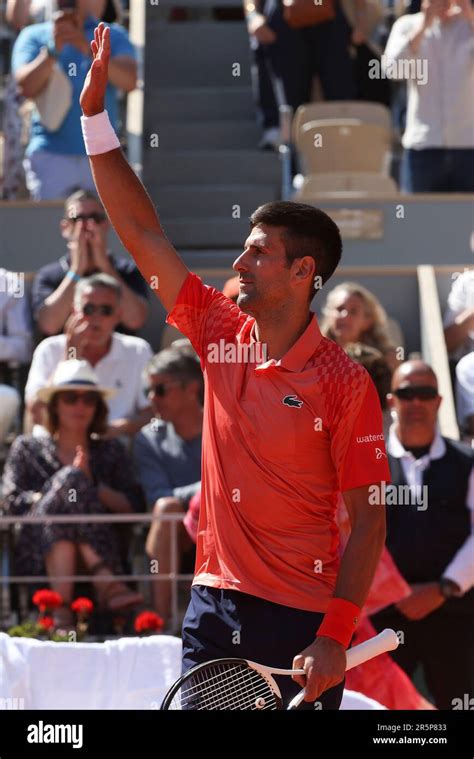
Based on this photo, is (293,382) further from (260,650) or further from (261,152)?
(261,152)

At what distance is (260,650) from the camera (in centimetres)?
370

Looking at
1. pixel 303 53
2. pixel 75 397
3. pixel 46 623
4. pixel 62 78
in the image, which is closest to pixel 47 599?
pixel 46 623

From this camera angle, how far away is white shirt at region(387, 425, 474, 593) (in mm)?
6535

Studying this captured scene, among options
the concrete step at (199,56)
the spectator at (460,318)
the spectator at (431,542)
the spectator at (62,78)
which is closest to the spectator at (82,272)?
the spectator at (62,78)

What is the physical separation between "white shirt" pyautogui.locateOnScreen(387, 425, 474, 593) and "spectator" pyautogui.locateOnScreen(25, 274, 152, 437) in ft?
4.98

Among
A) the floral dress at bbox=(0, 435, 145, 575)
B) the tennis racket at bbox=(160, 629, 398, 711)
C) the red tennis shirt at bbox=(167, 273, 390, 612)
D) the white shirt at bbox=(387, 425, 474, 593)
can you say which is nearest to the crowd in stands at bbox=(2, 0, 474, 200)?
the floral dress at bbox=(0, 435, 145, 575)

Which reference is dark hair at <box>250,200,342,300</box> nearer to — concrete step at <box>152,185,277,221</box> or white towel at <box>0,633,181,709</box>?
white towel at <box>0,633,181,709</box>

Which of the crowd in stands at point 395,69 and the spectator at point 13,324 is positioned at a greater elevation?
the crowd in stands at point 395,69

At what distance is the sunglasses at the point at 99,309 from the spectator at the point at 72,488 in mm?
439

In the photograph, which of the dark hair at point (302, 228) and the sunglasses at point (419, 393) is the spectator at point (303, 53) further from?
the dark hair at point (302, 228)

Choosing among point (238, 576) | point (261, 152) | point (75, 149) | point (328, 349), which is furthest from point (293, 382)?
point (261, 152)

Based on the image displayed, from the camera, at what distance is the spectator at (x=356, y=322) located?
7.59 metres

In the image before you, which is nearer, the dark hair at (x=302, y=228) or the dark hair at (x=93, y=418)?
the dark hair at (x=302, y=228)
